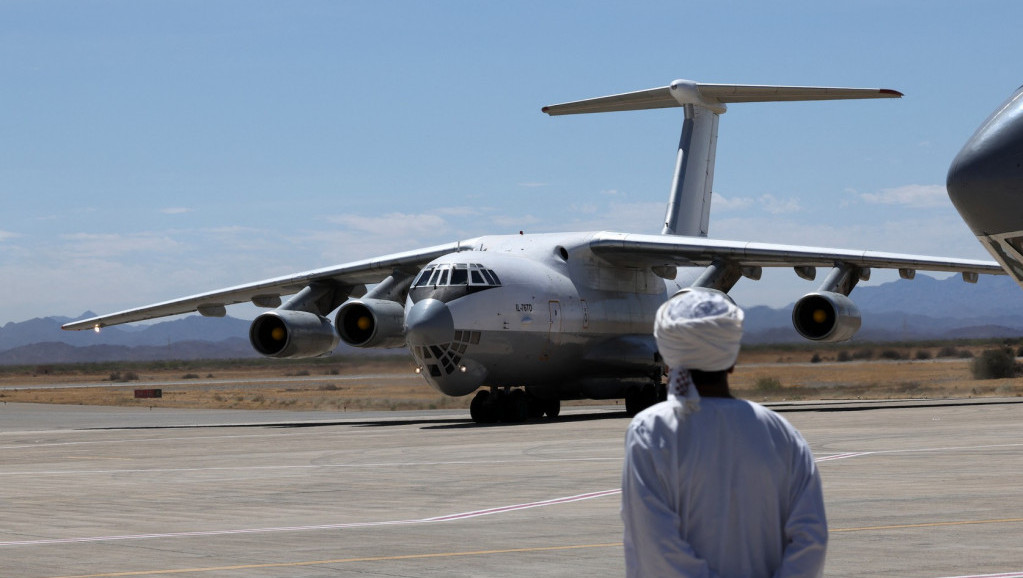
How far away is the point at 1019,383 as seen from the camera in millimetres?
38875

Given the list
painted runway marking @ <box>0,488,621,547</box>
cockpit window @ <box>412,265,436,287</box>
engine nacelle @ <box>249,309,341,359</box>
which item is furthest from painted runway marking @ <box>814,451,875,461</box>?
engine nacelle @ <box>249,309,341,359</box>

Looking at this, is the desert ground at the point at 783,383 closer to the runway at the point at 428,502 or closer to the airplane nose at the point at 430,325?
the airplane nose at the point at 430,325

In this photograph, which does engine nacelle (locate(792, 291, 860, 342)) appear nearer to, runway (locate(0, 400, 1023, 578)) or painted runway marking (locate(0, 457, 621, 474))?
runway (locate(0, 400, 1023, 578))

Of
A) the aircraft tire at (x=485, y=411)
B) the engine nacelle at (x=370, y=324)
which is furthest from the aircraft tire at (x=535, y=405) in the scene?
the engine nacelle at (x=370, y=324)

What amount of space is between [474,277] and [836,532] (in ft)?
52.8

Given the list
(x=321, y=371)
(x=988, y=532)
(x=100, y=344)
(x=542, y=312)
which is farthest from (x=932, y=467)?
(x=100, y=344)

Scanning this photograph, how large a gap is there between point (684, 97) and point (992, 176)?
2250 centimetres

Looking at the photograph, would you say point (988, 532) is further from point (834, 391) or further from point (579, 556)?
point (834, 391)

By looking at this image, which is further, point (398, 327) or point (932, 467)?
point (398, 327)

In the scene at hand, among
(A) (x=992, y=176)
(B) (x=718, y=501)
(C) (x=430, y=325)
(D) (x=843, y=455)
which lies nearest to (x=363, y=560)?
(A) (x=992, y=176)

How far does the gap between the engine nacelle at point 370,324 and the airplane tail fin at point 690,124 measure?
753 centimetres

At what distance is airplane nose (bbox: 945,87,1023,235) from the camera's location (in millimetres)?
9133

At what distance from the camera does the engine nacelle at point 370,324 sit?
2603cm

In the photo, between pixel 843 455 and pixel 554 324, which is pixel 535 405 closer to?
pixel 554 324
